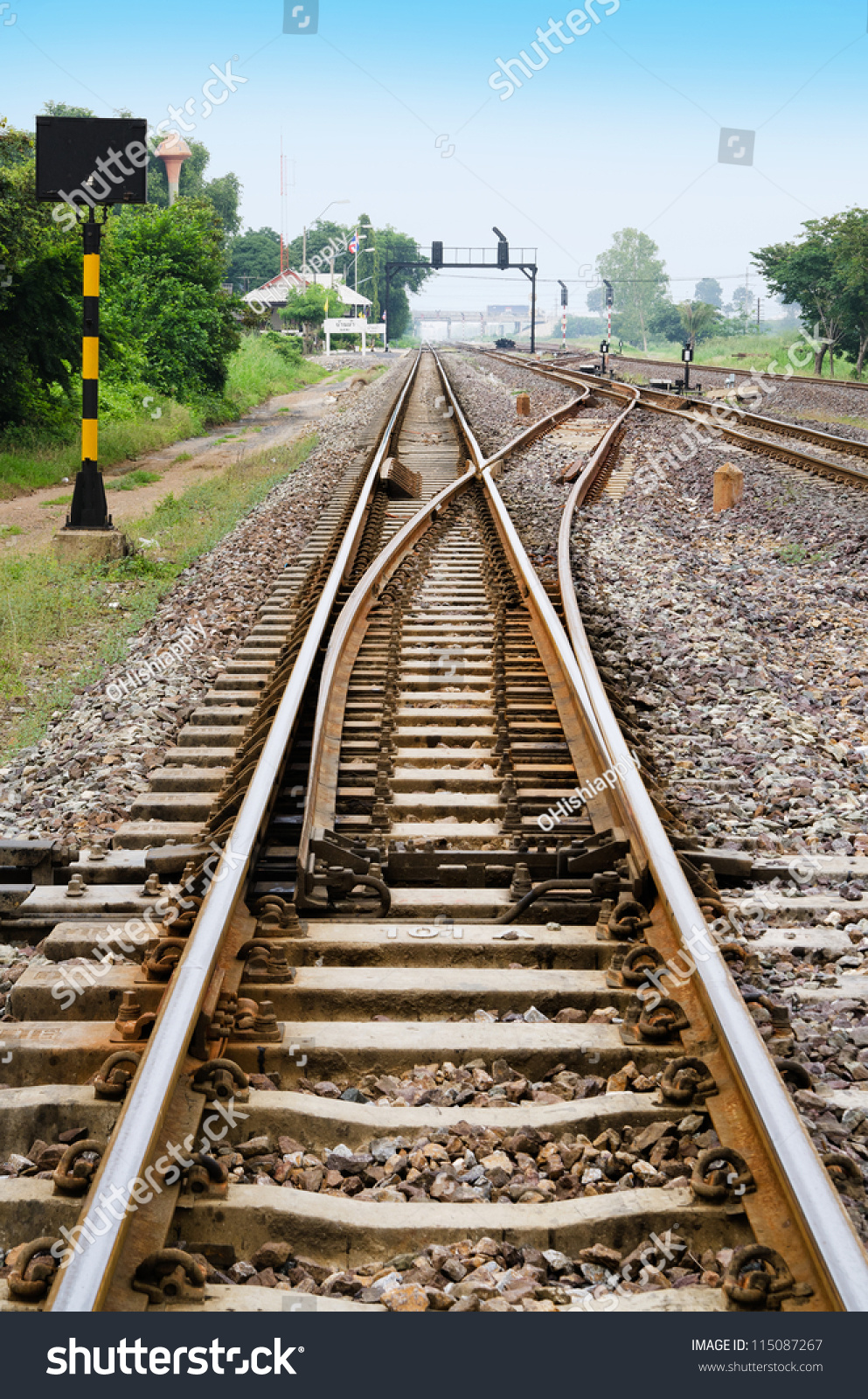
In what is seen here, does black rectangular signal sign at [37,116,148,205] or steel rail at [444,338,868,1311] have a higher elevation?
black rectangular signal sign at [37,116,148,205]

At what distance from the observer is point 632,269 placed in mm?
145000

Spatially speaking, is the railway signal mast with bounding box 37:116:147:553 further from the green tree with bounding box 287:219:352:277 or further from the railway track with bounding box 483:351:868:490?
the green tree with bounding box 287:219:352:277

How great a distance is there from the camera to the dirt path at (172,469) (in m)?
12.0

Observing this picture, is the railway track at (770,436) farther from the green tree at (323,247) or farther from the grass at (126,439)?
the green tree at (323,247)

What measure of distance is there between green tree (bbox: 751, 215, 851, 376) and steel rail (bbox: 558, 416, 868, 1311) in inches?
1592

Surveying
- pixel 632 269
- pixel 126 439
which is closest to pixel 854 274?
pixel 126 439

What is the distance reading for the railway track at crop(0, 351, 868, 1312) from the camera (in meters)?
2.23

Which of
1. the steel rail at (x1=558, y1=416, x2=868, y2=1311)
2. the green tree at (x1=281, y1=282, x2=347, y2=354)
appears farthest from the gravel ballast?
the green tree at (x1=281, y1=282, x2=347, y2=354)

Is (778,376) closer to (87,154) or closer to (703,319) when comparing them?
(87,154)

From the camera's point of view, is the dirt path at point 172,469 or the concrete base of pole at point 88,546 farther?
the dirt path at point 172,469

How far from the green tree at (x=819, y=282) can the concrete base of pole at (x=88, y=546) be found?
3565cm

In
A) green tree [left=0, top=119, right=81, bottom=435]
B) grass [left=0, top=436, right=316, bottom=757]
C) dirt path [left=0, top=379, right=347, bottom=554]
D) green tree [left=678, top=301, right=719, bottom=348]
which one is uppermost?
green tree [left=678, top=301, right=719, bottom=348]

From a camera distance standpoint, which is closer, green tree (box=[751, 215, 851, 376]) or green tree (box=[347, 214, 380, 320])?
green tree (box=[751, 215, 851, 376])

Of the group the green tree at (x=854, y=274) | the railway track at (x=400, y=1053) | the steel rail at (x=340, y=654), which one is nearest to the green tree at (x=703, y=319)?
the green tree at (x=854, y=274)
